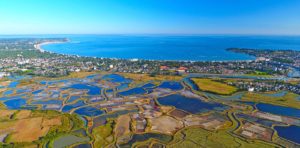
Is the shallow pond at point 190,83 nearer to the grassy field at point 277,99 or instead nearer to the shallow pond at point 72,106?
the grassy field at point 277,99

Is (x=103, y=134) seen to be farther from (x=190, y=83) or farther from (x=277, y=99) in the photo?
(x=277, y=99)

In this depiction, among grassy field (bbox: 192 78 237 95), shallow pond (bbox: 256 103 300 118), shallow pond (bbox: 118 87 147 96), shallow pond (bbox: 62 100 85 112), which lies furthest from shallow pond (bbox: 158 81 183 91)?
shallow pond (bbox: 62 100 85 112)

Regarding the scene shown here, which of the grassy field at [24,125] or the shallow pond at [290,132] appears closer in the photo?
the shallow pond at [290,132]

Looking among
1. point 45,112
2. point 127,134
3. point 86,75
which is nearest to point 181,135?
point 127,134

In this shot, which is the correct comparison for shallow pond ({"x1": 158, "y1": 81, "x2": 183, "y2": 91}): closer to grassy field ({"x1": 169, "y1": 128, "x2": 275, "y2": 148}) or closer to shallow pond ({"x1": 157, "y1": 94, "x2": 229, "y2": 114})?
shallow pond ({"x1": 157, "y1": 94, "x2": 229, "y2": 114})

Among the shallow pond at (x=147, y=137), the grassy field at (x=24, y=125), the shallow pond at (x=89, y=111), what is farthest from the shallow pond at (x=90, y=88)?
the shallow pond at (x=147, y=137)

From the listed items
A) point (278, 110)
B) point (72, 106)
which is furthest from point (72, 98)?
point (278, 110)

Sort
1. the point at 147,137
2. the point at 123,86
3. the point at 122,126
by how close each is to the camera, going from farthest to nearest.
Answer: the point at 123,86 < the point at 122,126 < the point at 147,137
